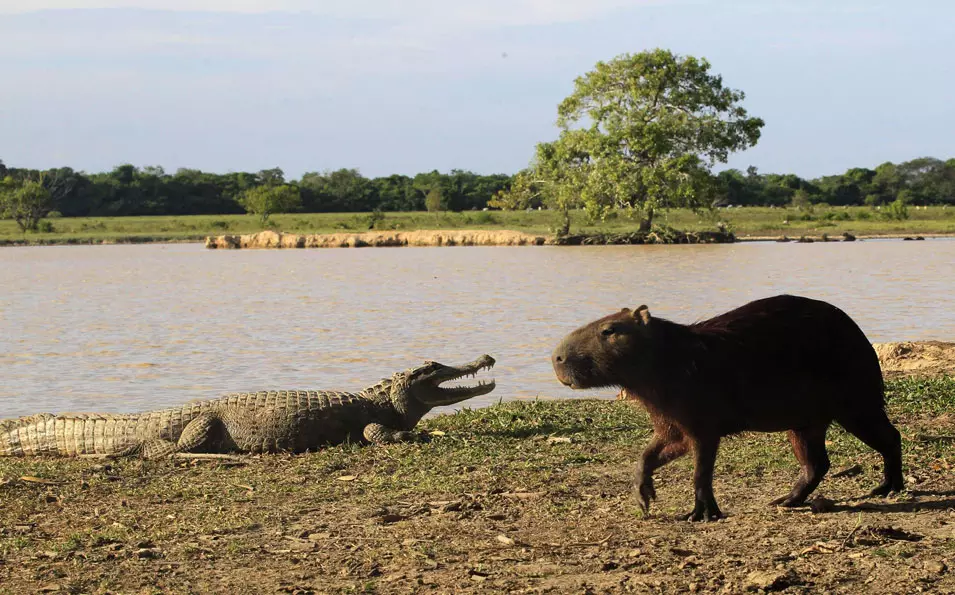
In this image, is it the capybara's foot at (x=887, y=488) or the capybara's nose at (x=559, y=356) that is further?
the capybara's foot at (x=887, y=488)

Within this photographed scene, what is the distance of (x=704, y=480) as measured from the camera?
5.39 metres

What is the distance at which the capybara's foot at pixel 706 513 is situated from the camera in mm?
5418

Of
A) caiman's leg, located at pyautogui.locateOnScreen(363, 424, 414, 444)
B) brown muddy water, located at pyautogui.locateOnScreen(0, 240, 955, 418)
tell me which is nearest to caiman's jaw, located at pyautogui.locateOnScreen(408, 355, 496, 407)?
caiman's leg, located at pyautogui.locateOnScreen(363, 424, 414, 444)

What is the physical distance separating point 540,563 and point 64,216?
9208 centimetres

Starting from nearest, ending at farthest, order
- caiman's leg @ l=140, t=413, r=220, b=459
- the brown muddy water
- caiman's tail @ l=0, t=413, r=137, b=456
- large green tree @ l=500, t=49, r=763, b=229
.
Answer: caiman's leg @ l=140, t=413, r=220, b=459, caiman's tail @ l=0, t=413, r=137, b=456, the brown muddy water, large green tree @ l=500, t=49, r=763, b=229

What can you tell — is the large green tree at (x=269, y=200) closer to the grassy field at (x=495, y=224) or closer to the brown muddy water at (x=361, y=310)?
the grassy field at (x=495, y=224)

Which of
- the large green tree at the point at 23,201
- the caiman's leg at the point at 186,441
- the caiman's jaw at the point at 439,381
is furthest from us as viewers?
the large green tree at the point at 23,201

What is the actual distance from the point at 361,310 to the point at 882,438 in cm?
1713

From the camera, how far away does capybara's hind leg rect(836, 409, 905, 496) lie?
568 centimetres

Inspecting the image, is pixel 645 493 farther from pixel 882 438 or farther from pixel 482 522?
pixel 882 438

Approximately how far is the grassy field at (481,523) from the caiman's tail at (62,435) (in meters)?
0.54

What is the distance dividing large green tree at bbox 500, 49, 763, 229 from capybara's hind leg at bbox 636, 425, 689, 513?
134 feet

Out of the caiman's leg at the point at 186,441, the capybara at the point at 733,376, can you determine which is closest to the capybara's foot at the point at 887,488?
the capybara at the point at 733,376

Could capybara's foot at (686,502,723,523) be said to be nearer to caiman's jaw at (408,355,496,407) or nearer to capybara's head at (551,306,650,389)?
capybara's head at (551,306,650,389)
